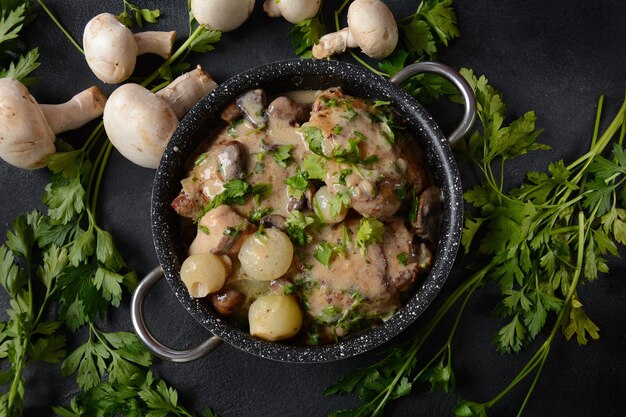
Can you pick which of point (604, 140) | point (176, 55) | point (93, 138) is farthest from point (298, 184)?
point (604, 140)

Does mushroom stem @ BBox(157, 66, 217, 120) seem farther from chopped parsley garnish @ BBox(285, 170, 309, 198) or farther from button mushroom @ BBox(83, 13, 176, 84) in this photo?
chopped parsley garnish @ BBox(285, 170, 309, 198)

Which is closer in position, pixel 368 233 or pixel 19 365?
pixel 368 233

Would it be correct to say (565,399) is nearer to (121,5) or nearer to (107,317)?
(107,317)

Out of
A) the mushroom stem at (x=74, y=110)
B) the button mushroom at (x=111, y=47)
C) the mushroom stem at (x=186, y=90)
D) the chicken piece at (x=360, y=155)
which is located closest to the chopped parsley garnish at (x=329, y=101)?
the chicken piece at (x=360, y=155)

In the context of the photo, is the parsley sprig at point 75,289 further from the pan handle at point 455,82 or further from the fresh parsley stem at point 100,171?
the pan handle at point 455,82

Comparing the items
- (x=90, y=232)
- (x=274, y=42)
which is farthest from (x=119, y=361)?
(x=274, y=42)

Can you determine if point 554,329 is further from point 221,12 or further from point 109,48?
point 109,48
